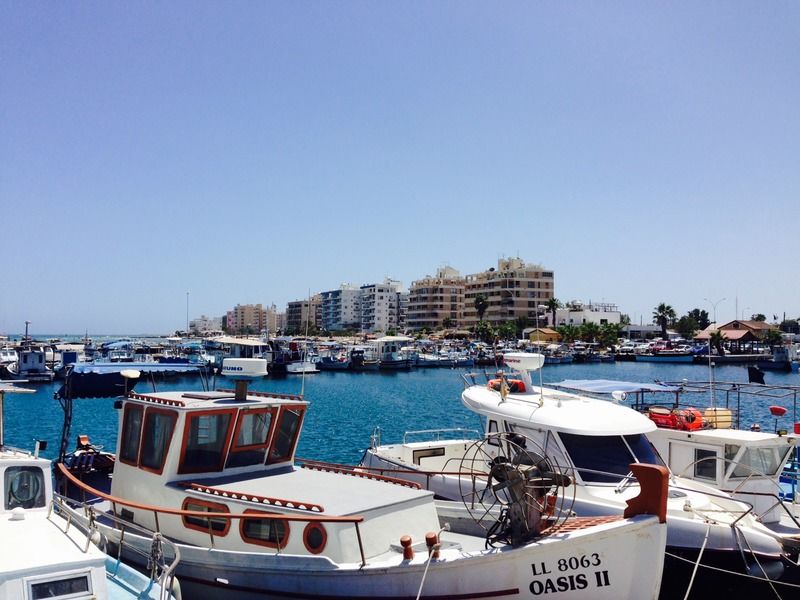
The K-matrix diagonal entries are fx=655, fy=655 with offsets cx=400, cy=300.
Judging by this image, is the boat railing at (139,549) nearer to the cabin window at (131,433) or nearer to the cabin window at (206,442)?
the cabin window at (131,433)

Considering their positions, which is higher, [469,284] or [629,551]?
[469,284]

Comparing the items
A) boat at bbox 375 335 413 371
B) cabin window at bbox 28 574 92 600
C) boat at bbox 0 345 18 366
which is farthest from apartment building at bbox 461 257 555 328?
cabin window at bbox 28 574 92 600

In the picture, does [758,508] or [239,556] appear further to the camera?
[758,508]

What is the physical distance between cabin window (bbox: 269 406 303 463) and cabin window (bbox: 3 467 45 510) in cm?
383

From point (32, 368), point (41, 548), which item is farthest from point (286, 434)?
point (32, 368)

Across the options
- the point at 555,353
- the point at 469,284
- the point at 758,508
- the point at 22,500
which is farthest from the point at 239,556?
the point at 469,284

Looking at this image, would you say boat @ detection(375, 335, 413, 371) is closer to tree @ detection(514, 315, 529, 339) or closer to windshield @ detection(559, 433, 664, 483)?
tree @ detection(514, 315, 529, 339)

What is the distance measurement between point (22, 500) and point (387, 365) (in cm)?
9275

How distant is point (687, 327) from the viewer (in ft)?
550

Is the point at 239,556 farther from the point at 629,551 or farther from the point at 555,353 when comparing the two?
the point at 555,353

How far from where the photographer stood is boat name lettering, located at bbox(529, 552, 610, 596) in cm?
851

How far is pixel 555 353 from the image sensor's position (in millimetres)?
124188

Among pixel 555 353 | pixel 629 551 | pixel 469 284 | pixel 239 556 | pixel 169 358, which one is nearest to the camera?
pixel 629 551

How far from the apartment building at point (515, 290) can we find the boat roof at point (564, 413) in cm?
13139
